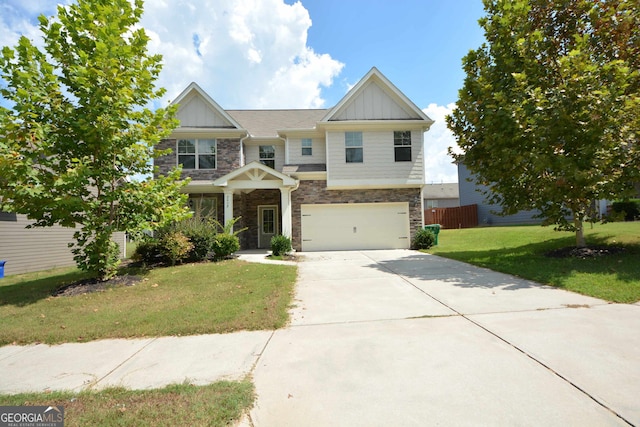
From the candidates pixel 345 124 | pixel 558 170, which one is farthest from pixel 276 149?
pixel 558 170

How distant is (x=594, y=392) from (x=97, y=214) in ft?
32.9

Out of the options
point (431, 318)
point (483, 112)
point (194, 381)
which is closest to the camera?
point (194, 381)

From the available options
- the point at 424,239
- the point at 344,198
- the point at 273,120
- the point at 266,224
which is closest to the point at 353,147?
the point at 344,198

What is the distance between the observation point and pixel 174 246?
10.5 metres

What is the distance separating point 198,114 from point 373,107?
342 inches

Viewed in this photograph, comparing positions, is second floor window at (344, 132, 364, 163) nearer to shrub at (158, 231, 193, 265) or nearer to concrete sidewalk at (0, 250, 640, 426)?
shrub at (158, 231, 193, 265)

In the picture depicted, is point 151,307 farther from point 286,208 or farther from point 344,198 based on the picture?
point 344,198

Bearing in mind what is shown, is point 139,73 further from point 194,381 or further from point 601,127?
point 601,127

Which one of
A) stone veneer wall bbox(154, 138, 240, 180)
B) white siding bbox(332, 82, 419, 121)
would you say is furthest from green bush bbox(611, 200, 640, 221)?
stone veneer wall bbox(154, 138, 240, 180)

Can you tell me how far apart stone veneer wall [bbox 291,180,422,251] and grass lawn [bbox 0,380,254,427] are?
39.4ft

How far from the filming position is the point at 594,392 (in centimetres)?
267

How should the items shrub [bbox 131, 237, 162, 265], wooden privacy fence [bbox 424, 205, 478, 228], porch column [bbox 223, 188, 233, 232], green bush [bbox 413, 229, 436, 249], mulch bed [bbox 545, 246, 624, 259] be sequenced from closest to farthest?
mulch bed [bbox 545, 246, 624, 259], shrub [bbox 131, 237, 162, 265], porch column [bbox 223, 188, 233, 232], green bush [bbox 413, 229, 436, 249], wooden privacy fence [bbox 424, 205, 478, 228]

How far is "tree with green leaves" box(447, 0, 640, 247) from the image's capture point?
7.61 meters

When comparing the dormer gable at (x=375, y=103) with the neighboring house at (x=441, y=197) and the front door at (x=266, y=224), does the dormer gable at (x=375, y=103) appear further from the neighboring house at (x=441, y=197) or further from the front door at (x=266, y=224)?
the neighboring house at (x=441, y=197)
